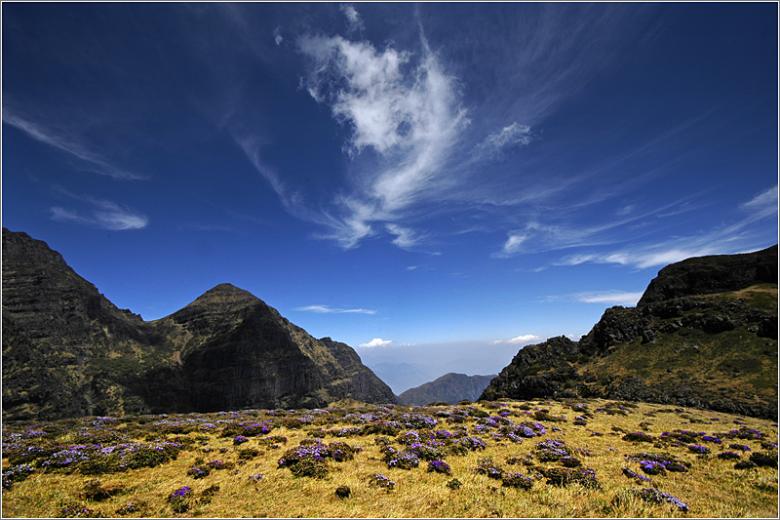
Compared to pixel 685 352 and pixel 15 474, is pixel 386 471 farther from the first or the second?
pixel 685 352

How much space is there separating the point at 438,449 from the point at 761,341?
70044 mm

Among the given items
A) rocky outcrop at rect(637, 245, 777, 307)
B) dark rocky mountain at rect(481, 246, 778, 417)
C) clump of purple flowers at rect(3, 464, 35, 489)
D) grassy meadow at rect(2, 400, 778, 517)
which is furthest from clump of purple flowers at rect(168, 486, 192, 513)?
rocky outcrop at rect(637, 245, 777, 307)

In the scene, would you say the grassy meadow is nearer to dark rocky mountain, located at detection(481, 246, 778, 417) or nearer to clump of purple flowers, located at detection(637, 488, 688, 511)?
clump of purple flowers, located at detection(637, 488, 688, 511)

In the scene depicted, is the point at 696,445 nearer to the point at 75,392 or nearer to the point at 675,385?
the point at 675,385

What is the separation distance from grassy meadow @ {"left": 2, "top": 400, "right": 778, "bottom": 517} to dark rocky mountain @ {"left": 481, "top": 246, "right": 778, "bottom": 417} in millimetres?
27785

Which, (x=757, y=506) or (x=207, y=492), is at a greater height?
(x=207, y=492)

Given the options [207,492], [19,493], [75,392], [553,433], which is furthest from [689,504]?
[75,392]

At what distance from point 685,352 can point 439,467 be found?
6743 cm

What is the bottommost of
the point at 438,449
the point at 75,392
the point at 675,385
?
the point at 75,392

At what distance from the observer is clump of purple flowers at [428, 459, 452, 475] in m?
16.9

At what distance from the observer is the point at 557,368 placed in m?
71.4

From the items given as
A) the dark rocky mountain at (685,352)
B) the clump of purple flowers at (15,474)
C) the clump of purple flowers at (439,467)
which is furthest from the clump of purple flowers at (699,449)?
the clump of purple flowers at (15,474)

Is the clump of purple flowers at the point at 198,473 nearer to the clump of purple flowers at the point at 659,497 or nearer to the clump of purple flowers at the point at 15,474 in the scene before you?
the clump of purple flowers at the point at 15,474

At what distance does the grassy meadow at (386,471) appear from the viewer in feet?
44.2
